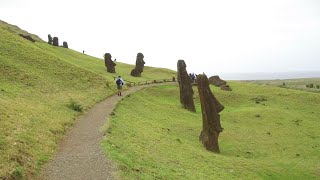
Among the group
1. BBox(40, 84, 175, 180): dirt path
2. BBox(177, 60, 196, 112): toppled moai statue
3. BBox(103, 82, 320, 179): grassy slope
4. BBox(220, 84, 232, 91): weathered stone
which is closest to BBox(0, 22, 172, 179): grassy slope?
BBox(40, 84, 175, 180): dirt path

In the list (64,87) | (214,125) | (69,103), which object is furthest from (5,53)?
(214,125)

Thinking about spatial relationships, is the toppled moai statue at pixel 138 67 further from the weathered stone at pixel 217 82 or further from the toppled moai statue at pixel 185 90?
the toppled moai statue at pixel 185 90

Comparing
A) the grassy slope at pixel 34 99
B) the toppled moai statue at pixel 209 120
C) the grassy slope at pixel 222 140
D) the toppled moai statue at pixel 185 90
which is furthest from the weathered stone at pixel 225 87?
the toppled moai statue at pixel 209 120

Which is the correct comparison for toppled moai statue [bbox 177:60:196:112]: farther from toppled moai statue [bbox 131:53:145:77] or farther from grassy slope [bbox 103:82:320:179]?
toppled moai statue [bbox 131:53:145:77]

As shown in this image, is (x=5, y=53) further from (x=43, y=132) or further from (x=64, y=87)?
(x=43, y=132)

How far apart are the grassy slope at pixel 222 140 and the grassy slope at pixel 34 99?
442 cm

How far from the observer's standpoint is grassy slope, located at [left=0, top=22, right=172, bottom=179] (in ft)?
72.9

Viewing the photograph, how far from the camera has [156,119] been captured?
47.4 metres

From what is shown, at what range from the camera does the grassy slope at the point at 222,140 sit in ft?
86.5

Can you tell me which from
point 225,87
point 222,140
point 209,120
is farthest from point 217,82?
point 209,120

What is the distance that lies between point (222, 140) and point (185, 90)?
709 inches

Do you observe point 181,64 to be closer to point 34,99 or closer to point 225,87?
point 225,87

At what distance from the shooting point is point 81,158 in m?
23.3

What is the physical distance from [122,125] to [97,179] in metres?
16.2
